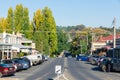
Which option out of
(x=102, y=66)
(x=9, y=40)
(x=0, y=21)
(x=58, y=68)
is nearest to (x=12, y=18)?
(x=0, y=21)

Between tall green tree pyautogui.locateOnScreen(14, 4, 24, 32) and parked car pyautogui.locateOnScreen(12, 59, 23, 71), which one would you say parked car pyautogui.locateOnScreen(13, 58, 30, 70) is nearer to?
parked car pyautogui.locateOnScreen(12, 59, 23, 71)

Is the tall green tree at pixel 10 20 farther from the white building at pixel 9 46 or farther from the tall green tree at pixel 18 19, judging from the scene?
the white building at pixel 9 46

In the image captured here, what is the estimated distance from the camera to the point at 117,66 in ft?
137

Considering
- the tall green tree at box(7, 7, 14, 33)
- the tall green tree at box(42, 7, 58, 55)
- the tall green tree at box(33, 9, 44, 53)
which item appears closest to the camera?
the tall green tree at box(7, 7, 14, 33)

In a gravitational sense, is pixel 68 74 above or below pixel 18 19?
below

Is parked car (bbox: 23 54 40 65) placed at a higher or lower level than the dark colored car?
lower

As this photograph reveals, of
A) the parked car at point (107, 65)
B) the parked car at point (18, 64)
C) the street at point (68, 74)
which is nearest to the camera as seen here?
the street at point (68, 74)

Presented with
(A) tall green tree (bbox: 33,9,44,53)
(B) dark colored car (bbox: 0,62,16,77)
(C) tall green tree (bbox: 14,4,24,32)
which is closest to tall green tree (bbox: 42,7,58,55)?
(A) tall green tree (bbox: 33,9,44,53)

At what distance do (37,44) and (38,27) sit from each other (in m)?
5.76

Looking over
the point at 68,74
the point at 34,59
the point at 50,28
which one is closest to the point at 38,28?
the point at 50,28

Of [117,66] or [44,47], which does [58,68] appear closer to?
[117,66]

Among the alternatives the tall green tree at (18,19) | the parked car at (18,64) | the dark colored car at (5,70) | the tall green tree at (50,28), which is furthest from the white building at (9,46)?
the dark colored car at (5,70)

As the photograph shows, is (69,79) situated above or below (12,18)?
below

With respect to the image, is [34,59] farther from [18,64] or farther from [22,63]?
[18,64]
